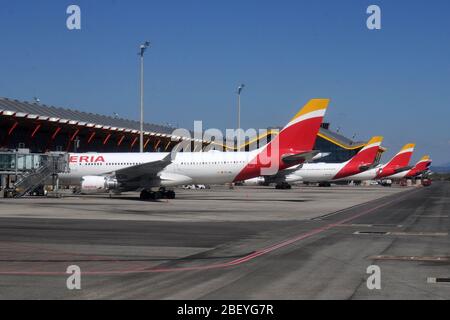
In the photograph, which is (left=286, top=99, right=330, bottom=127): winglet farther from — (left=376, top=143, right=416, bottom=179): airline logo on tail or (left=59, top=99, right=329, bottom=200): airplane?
(left=376, top=143, right=416, bottom=179): airline logo on tail

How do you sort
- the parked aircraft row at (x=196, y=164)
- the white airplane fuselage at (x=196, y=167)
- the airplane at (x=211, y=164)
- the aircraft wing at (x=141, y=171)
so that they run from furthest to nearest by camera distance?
the white airplane fuselage at (x=196, y=167), the airplane at (x=211, y=164), the parked aircraft row at (x=196, y=164), the aircraft wing at (x=141, y=171)

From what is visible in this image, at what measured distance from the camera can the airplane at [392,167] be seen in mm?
99875

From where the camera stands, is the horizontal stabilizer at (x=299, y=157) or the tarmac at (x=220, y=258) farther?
the horizontal stabilizer at (x=299, y=157)

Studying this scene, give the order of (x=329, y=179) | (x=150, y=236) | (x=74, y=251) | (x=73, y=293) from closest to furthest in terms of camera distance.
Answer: (x=73, y=293) < (x=74, y=251) < (x=150, y=236) < (x=329, y=179)

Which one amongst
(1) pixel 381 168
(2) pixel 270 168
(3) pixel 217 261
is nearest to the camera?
(3) pixel 217 261

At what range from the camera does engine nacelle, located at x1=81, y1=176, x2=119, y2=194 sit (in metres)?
41.3

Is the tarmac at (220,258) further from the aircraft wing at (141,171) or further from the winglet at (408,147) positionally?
the winglet at (408,147)

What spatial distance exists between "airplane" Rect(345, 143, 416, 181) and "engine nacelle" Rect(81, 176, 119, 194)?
6400 centimetres

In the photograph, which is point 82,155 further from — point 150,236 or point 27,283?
point 27,283

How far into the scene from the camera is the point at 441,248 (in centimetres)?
1673

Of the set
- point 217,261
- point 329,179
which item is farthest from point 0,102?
point 217,261

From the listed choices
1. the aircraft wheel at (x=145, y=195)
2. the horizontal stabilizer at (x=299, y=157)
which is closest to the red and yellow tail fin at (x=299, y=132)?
the horizontal stabilizer at (x=299, y=157)

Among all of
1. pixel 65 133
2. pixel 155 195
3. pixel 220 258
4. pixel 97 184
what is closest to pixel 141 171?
pixel 155 195

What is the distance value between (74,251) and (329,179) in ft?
263
